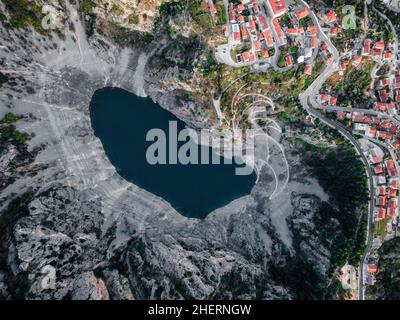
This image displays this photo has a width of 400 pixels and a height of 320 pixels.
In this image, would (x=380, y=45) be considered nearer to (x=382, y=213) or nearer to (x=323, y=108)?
(x=323, y=108)

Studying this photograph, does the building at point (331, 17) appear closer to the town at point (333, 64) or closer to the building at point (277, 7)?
the town at point (333, 64)

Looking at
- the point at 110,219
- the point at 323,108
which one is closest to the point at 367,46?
the point at 323,108

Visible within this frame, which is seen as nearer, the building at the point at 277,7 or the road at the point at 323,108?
the building at the point at 277,7

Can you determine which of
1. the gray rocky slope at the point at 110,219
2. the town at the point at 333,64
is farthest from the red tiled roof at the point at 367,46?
the gray rocky slope at the point at 110,219

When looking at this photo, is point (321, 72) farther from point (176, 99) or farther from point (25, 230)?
point (25, 230)

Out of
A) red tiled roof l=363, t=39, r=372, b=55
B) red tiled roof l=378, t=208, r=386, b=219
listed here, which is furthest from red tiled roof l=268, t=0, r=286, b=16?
red tiled roof l=378, t=208, r=386, b=219
